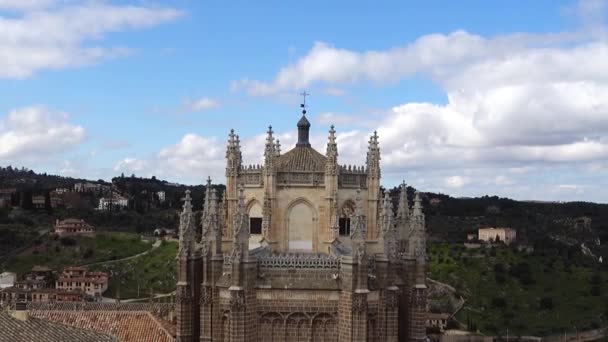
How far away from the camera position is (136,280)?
84.3 metres

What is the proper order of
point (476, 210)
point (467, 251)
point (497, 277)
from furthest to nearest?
point (476, 210)
point (467, 251)
point (497, 277)

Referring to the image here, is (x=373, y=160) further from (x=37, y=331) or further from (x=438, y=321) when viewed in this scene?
(x=438, y=321)

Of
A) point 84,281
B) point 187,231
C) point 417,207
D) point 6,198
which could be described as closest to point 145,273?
point 84,281

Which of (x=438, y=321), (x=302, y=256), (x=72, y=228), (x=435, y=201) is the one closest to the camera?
(x=302, y=256)

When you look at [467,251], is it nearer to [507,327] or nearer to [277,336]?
[507,327]

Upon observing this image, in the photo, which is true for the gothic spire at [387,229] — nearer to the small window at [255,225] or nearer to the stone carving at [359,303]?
the stone carving at [359,303]

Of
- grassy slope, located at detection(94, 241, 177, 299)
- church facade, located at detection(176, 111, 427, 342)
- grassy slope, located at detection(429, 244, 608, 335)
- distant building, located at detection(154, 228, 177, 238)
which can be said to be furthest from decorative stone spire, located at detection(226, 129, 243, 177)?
distant building, located at detection(154, 228, 177, 238)

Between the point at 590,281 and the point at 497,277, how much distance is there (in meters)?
13.7

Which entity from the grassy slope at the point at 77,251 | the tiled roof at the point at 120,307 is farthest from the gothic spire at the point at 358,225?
the grassy slope at the point at 77,251

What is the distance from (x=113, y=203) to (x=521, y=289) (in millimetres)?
93480

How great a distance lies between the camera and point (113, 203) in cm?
16475

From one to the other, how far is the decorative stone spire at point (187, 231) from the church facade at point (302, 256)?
1.4 inches

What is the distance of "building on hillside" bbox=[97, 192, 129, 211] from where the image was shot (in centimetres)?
15741

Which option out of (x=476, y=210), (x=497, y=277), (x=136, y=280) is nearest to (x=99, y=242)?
(x=136, y=280)
